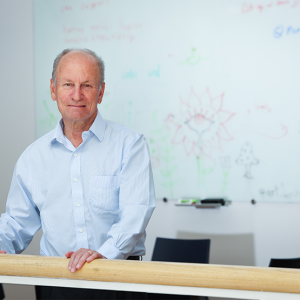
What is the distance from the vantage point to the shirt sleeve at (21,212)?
1.52m

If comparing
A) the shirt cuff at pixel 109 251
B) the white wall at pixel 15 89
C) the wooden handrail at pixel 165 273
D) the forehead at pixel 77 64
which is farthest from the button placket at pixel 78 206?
the white wall at pixel 15 89

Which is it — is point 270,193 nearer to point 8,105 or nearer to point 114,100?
point 114,100

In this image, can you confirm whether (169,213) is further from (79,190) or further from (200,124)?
(79,190)

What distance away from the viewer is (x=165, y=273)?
0.86 m

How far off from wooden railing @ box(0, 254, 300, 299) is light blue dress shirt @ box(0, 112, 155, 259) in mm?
464

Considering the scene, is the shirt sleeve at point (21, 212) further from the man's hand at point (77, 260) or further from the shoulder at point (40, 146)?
the man's hand at point (77, 260)

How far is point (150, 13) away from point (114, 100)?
0.79 metres

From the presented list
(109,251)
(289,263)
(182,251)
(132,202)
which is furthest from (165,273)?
(182,251)

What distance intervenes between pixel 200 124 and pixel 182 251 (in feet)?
3.34

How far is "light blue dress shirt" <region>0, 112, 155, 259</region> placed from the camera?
146cm

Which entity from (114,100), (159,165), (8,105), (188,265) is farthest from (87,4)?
(188,265)

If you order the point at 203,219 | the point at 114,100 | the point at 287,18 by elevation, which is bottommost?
the point at 203,219

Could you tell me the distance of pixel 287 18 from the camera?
2.90m

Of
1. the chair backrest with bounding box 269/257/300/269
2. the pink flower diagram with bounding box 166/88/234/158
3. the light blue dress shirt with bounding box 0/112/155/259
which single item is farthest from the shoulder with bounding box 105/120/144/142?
the pink flower diagram with bounding box 166/88/234/158
